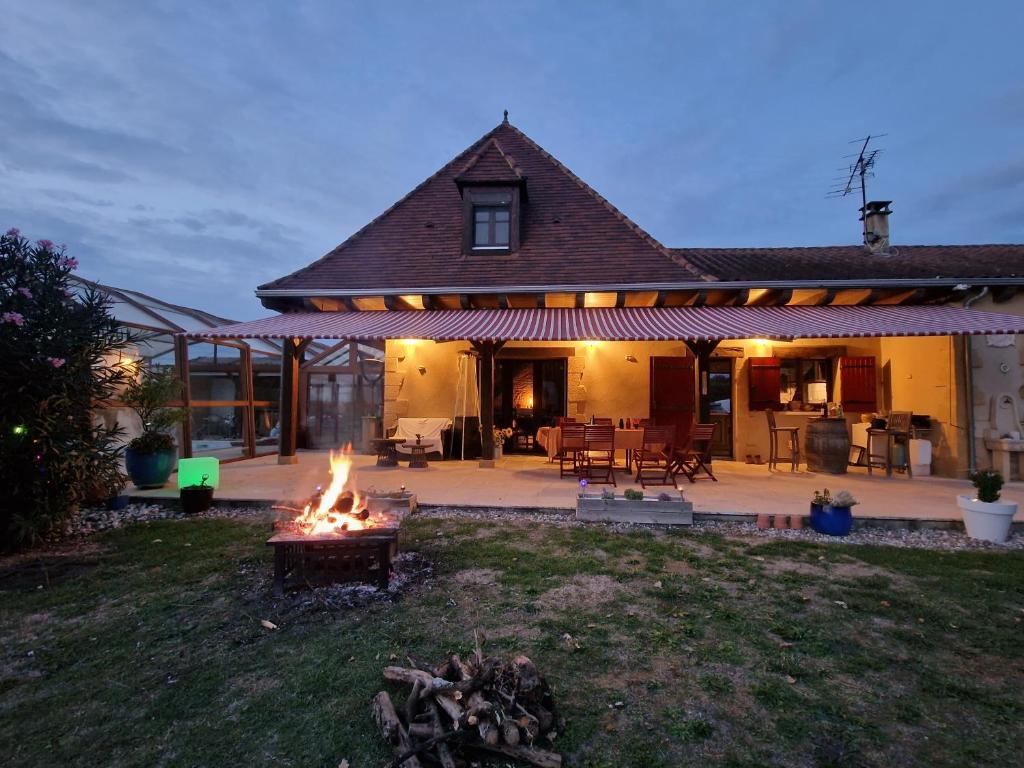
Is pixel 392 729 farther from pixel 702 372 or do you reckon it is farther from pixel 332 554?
pixel 702 372

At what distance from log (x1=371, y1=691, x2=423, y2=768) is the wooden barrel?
9.30 m

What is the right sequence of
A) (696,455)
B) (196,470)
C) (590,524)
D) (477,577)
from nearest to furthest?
1. (477,577)
2. (590,524)
3. (196,470)
4. (696,455)

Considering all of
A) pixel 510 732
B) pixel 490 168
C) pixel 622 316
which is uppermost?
pixel 490 168

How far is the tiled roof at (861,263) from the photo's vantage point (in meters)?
9.46

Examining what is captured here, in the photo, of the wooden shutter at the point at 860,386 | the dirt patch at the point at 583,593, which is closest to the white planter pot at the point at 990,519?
the dirt patch at the point at 583,593

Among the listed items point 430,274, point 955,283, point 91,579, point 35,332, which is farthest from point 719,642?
point 955,283

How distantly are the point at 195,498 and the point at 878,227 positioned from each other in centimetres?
1498

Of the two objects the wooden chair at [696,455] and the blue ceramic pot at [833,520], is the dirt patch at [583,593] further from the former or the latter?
the wooden chair at [696,455]

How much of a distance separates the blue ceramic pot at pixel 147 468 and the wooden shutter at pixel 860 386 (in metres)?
13.0

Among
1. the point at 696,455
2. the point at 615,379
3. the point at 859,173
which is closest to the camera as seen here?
the point at 696,455

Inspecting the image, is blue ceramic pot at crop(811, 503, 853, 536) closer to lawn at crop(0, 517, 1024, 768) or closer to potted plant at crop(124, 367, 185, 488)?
lawn at crop(0, 517, 1024, 768)

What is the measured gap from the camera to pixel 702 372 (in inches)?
352

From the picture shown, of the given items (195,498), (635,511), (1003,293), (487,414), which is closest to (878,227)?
(1003,293)

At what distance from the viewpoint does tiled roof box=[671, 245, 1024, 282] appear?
946cm
